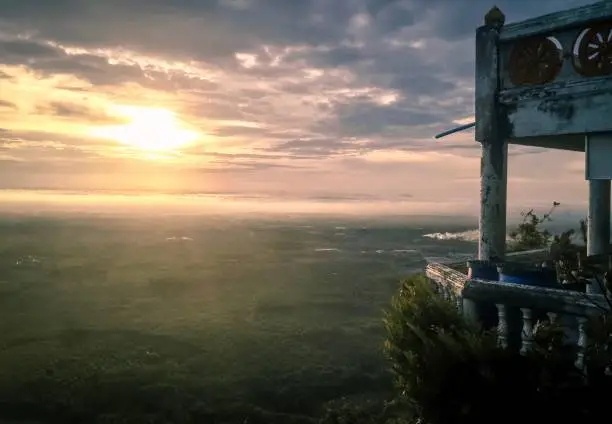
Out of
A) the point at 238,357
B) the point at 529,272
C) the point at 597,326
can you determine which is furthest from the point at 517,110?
the point at 238,357

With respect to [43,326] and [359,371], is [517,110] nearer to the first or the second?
[359,371]

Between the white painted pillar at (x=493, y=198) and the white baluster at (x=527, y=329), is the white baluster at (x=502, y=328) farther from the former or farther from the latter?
the white painted pillar at (x=493, y=198)

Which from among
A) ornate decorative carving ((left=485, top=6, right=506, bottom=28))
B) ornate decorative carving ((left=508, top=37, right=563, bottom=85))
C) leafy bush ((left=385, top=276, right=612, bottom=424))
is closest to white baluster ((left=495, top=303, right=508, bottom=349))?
leafy bush ((left=385, top=276, right=612, bottom=424))

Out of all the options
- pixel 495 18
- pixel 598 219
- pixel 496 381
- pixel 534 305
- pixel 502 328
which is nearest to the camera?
pixel 496 381

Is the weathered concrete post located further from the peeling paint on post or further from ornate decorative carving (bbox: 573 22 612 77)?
ornate decorative carving (bbox: 573 22 612 77)

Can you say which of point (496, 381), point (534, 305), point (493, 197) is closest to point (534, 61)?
point (493, 197)

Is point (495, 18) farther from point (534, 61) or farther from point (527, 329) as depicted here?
point (527, 329)
